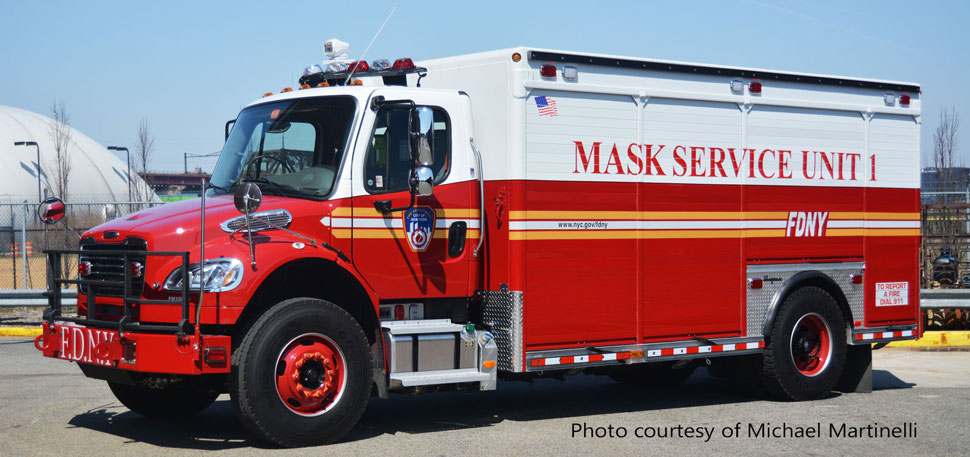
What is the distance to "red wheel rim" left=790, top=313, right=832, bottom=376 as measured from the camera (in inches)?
425

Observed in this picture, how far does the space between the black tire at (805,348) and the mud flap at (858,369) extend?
55 centimetres

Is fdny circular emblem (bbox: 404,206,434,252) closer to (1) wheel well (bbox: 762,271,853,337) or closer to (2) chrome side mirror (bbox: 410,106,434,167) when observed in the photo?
(2) chrome side mirror (bbox: 410,106,434,167)

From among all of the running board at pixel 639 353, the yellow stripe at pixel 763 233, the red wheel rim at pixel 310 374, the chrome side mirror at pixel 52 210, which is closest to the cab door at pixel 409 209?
the red wheel rim at pixel 310 374

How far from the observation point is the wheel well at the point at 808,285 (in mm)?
10422

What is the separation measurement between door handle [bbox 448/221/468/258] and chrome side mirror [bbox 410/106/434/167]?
714 mm

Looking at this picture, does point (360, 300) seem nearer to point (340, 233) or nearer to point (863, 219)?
point (340, 233)

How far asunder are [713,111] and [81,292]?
5.87 m

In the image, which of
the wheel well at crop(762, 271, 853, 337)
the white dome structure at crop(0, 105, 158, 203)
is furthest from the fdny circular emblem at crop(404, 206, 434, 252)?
the white dome structure at crop(0, 105, 158, 203)

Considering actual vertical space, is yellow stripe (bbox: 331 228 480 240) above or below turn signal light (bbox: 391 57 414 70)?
below

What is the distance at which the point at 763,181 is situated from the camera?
10406mm

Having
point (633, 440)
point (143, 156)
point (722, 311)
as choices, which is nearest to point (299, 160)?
point (633, 440)

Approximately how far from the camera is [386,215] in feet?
27.8

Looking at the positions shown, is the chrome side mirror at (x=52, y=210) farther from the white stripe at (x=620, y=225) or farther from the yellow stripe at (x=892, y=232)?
the yellow stripe at (x=892, y=232)

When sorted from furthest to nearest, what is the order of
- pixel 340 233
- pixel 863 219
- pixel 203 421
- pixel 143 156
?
pixel 143 156, pixel 863 219, pixel 203 421, pixel 340 233
